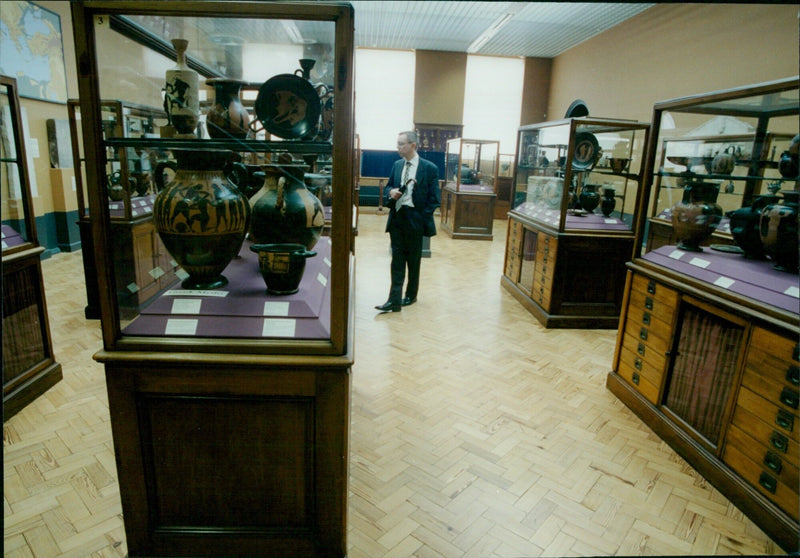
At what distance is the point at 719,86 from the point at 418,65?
676 cm

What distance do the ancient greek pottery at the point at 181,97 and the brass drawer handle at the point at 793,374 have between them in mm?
2441

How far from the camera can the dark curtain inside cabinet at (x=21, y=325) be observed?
2.61 metres

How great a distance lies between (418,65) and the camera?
11.3 meters

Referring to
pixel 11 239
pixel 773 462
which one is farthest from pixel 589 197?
pixel 11 239

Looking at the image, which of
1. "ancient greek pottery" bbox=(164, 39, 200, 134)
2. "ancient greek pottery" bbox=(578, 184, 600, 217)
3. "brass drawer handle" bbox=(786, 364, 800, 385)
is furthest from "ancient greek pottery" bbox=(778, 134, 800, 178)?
"ancient greek pottery" bbox=(164, 39, 200, 134)

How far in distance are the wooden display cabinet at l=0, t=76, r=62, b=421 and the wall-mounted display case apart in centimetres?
625

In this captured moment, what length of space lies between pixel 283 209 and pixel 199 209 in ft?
1.37

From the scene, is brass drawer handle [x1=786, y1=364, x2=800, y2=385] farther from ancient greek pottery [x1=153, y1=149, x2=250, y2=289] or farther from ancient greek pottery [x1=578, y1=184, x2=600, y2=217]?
ancient greek pottery [x1=578, y1=184, x2=600, y2=217]

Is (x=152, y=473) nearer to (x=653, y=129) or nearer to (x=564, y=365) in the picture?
(x=564, y=365)

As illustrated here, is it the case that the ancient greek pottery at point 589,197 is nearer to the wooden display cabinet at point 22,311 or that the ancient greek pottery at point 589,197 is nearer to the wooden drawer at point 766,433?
the wooden drawer at point 766,433

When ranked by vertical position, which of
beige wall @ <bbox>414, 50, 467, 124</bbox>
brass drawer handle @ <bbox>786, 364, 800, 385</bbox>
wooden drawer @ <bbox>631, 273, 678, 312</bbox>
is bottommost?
brass drawer handle @ <bbox>786, 364, 800, 385</bbox>

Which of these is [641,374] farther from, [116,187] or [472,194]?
[472,194]

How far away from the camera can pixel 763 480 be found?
2.02m

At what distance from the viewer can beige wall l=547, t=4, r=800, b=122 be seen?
5469mm
